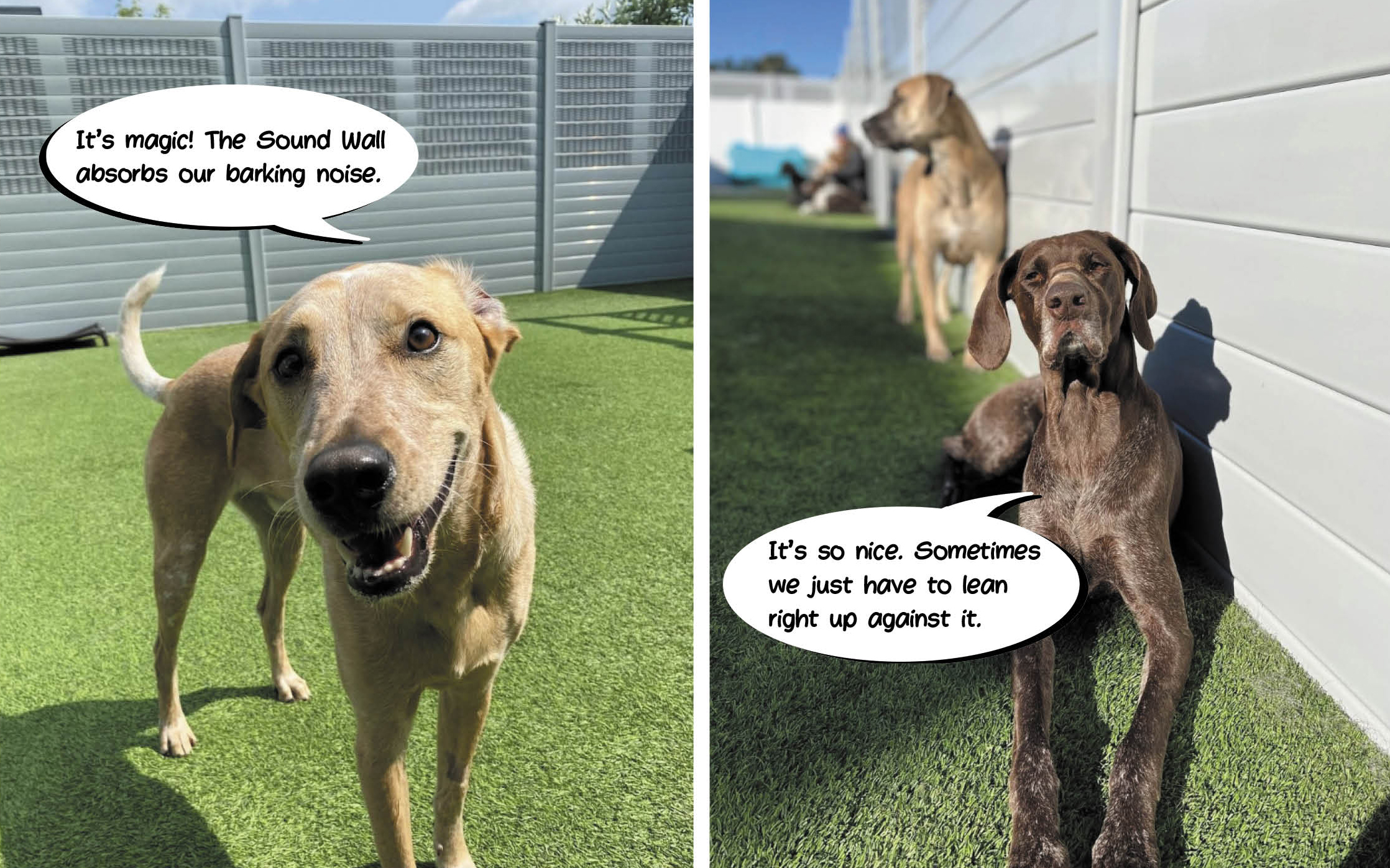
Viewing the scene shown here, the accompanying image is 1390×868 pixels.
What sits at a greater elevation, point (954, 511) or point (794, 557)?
point (954, 511)

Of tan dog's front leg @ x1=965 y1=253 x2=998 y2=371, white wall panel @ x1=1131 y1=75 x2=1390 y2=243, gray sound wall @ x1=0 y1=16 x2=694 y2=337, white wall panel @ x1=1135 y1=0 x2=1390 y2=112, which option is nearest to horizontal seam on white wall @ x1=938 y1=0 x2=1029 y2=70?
tan dog's front leg @ x1=965 y1=253 x2=998 y2=371

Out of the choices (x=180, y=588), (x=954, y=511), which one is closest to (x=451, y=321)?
(x=180, y=588)

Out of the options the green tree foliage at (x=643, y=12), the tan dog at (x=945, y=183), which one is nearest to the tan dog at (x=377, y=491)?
the green tree foliage at (x=643, y=12)

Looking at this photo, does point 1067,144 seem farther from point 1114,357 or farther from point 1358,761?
point 1358,761

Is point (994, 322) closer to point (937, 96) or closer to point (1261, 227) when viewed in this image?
point (1261, 227)

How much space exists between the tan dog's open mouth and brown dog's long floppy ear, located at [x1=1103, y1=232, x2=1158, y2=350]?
127cm

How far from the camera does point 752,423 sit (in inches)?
149

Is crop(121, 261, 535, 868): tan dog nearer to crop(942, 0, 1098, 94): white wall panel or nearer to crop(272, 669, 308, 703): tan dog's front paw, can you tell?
crop(272, 669, 308, 703): tan dog's front paw

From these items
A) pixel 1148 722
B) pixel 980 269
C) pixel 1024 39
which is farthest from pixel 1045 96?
pixel 1148 722

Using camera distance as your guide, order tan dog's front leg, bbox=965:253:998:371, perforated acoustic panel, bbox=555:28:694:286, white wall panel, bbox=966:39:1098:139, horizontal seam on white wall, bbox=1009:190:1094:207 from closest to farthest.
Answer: perforated acoustic panel, bbox=555:28:694:286
horizontal seam on white wall, bbox=1009:190:1094:207
white wall panel, bbox=966:39:1098:139
tan dog's front leg, bbox=965:253:998:371

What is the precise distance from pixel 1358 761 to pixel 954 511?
81cm

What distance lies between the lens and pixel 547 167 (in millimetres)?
2234

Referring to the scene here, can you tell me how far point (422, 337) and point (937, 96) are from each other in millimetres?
3386

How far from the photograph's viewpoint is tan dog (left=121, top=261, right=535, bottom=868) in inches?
56.5
